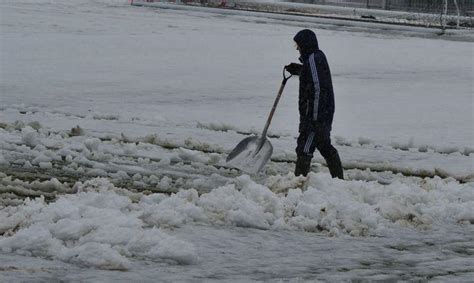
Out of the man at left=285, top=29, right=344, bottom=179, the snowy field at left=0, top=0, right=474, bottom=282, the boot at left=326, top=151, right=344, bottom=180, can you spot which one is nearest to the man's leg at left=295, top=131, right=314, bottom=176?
the man at left=285, top=29, right=344, bottom=179

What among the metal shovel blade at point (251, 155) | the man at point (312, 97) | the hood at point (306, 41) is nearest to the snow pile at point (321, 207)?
→ the man at point (312, 97)

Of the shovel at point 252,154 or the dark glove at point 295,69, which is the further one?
the shovel at point 252,154

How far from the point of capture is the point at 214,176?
9.86 meters

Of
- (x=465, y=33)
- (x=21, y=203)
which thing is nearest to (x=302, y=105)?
(x=21, y=203)

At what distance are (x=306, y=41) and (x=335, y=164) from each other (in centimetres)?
115

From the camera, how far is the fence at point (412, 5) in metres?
44.3

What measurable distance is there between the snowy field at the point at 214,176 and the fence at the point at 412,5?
22.5 meters

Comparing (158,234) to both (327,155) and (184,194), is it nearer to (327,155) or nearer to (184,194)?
(184,194)

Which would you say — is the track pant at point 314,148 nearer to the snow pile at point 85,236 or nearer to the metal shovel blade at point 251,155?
the metal shovel blade at point 251,155

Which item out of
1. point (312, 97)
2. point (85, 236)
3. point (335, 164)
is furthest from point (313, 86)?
point (85, 236)

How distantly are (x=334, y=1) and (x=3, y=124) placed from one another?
40254 millimetres

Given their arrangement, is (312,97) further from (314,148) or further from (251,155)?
(251,155)

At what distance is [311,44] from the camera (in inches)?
362

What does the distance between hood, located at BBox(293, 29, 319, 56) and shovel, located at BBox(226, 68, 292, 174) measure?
650 millimetres
